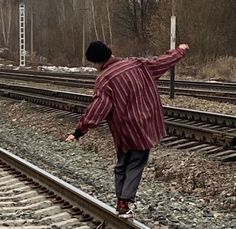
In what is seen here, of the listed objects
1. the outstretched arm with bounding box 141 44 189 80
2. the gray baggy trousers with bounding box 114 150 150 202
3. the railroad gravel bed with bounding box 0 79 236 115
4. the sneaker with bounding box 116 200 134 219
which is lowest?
the railroad gravel bed with bounding box 0 79 236 115

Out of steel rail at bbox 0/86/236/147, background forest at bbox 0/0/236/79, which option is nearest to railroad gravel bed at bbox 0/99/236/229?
steel rail at bbox 0/86/236/147

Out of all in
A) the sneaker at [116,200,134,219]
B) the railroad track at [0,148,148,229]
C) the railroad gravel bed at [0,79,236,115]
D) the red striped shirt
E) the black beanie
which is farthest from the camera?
the railroad gravel bed at [0,79,236,115]

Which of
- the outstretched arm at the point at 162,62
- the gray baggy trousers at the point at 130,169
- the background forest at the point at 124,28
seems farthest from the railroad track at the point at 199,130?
the background forest at the point at 124,28

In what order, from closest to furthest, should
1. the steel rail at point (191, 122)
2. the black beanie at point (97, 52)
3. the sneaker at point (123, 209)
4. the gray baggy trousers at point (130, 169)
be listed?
the black beanie at point (97, 52), the gray baggy trousers at point (130, 169), the sneaker at point (123, 209), the steel rail at point (191, 122)

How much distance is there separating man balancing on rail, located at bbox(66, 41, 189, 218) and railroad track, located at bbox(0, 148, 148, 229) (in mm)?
819

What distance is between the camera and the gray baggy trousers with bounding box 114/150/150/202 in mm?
5483

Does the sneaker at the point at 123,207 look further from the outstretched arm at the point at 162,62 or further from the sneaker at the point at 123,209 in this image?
the outstretched arm at the point at 162,62

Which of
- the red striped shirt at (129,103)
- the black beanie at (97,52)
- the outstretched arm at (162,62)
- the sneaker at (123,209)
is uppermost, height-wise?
the black beanie at (97,52)

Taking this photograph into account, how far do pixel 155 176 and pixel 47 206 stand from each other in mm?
2295

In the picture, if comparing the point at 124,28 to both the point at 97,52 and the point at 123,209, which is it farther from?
the point at 97,52

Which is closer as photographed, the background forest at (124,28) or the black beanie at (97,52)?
the black beanie at (97,52)

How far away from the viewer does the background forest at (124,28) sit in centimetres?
4012

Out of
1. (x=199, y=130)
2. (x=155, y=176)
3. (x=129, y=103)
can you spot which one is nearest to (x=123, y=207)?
(x=129, y=103)

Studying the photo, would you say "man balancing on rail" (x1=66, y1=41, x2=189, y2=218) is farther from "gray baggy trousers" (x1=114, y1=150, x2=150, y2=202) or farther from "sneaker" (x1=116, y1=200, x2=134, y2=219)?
"sneaker" (x1=116, y1=200, x2=134, y2=219)
